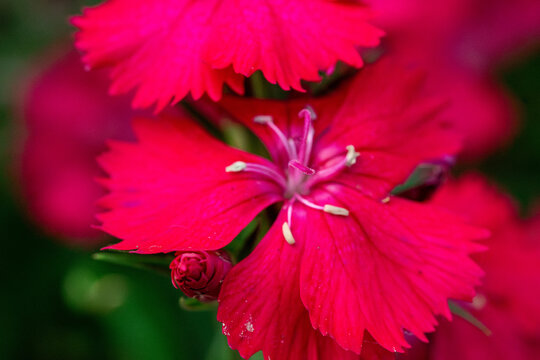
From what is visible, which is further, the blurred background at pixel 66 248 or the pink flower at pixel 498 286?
the blurred background at pixel 66 248

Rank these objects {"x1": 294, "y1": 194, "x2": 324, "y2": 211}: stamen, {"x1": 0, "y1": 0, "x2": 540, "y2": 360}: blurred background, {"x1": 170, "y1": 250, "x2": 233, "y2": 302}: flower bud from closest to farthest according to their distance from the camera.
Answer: {"x1": 170, "y1": 250, "x2": 233, "y2": 302}: flower bud < {"x1": 294, "y1": 194, "x2": 324, "y2": 211}: stamen < {"x1": 0, "y1": 0, "x2": 540, "y2": 360}: blurred background

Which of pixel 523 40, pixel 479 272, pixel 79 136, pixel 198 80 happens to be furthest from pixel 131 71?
pixel 523 40

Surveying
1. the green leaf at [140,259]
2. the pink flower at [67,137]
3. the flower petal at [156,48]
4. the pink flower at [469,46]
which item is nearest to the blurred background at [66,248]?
the pink flower at [67,137]

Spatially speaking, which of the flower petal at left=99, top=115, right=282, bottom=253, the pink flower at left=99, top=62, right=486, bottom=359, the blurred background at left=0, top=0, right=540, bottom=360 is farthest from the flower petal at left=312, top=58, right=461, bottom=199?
the blurred background at left=0, top=0, right=540, bottom=360

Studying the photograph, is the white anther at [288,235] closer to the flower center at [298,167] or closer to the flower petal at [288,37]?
the flower center at [298,167]

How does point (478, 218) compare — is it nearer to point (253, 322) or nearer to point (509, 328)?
point (509, 328)

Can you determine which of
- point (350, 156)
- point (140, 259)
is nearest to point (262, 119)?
point (350, 156)

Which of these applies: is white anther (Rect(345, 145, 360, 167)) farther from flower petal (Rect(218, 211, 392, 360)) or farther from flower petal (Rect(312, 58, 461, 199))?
flower petal (Rect(218, 211, 392, 360))

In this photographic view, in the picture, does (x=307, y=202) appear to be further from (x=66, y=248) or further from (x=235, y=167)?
(x=66, y=248)
